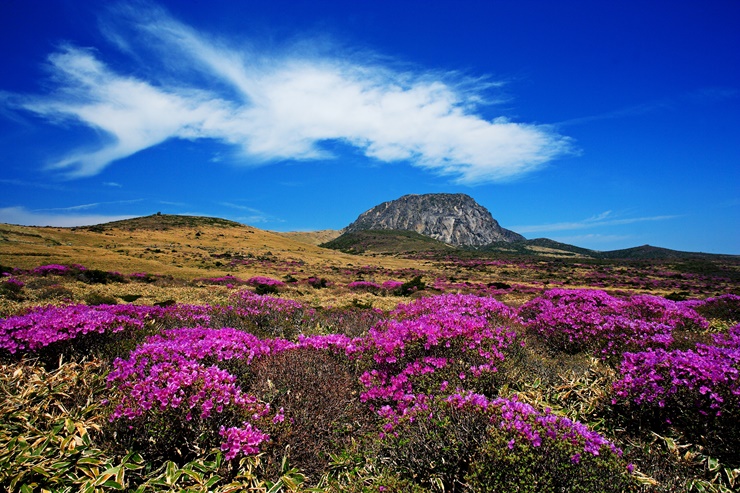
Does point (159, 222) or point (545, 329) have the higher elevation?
point (159, 222)

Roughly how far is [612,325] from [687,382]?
128 inches

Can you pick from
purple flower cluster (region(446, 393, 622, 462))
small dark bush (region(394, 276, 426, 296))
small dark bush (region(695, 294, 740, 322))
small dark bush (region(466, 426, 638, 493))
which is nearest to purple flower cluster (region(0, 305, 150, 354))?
purple flower cluster (region(446, 393, 622, 462))

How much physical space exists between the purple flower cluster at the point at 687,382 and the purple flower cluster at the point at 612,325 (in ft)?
6.69

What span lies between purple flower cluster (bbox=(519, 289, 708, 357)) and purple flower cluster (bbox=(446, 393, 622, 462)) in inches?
162

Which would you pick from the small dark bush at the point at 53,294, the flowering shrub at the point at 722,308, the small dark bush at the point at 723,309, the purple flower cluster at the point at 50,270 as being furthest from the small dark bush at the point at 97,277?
the flowering shrub at the point at 722,308

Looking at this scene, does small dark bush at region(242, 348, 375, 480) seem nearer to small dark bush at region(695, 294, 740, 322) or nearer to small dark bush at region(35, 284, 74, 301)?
small dark bush at region(695, 294, 740, 322)

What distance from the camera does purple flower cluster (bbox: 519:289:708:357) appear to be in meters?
6.84

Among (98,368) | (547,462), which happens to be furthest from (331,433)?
(98,368)

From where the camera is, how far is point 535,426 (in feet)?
11.2

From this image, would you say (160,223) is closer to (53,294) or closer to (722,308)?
(53,294)

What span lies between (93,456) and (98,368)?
267 cm

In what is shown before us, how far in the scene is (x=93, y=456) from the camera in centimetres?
360

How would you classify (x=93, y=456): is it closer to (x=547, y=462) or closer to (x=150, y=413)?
(x=150, y=413)

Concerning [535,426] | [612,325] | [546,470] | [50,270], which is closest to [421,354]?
[535,426]
